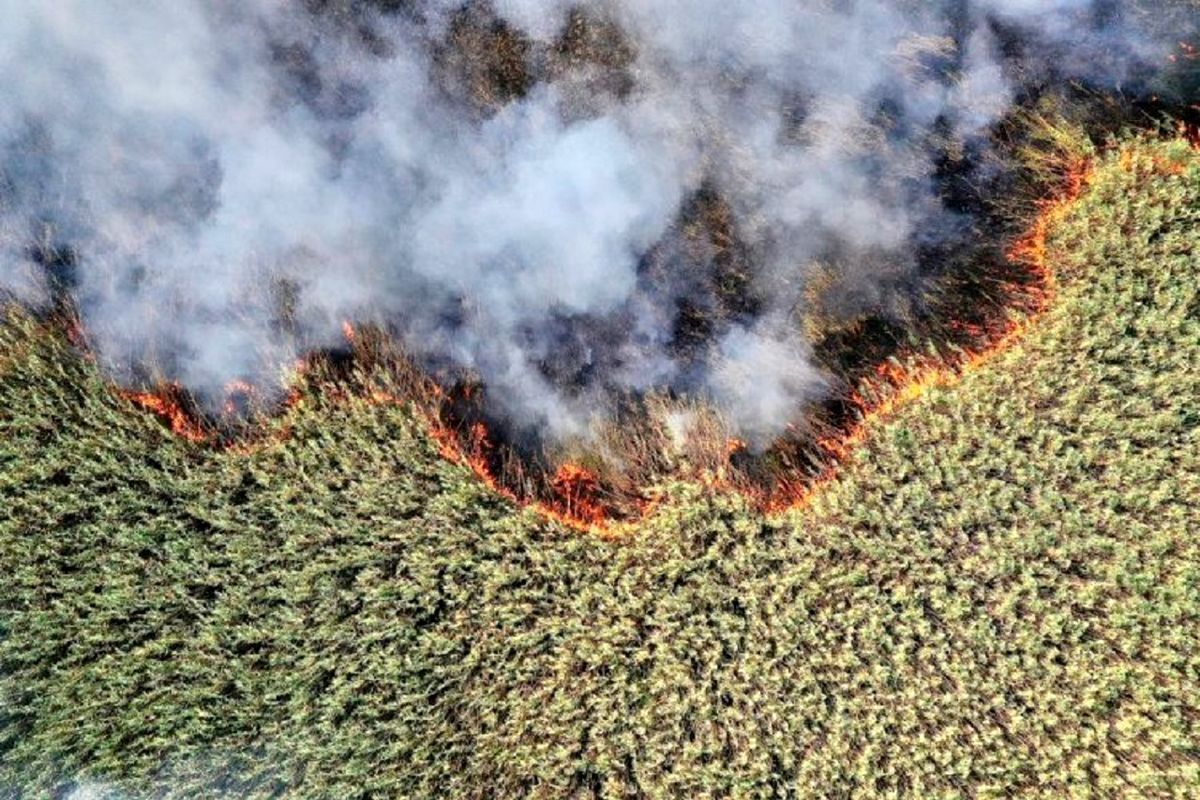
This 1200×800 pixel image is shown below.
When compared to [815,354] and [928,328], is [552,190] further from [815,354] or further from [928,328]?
[928,328]

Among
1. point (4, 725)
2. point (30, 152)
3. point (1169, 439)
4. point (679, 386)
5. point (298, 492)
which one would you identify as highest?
point (30, 152)

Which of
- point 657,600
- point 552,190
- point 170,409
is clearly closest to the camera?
point 657,600

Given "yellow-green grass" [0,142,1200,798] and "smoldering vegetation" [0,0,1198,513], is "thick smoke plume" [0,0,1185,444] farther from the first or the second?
"yellow-green grass" [0,142,1200,798]

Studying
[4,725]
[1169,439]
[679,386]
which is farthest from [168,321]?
[1169,439]

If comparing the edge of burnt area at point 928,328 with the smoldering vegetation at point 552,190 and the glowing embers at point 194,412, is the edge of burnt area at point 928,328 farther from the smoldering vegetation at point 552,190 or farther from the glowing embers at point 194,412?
the glowing embers at point 194,412

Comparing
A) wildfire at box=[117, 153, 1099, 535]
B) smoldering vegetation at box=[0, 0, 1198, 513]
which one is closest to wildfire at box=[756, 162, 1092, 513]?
wildfire at box=[117, 153, 1099, 535]

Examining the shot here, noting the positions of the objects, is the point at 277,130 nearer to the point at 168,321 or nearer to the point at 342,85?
the point at 342,85

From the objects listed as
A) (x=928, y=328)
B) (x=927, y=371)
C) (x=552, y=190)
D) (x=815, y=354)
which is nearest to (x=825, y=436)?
(x=815, y=354)
